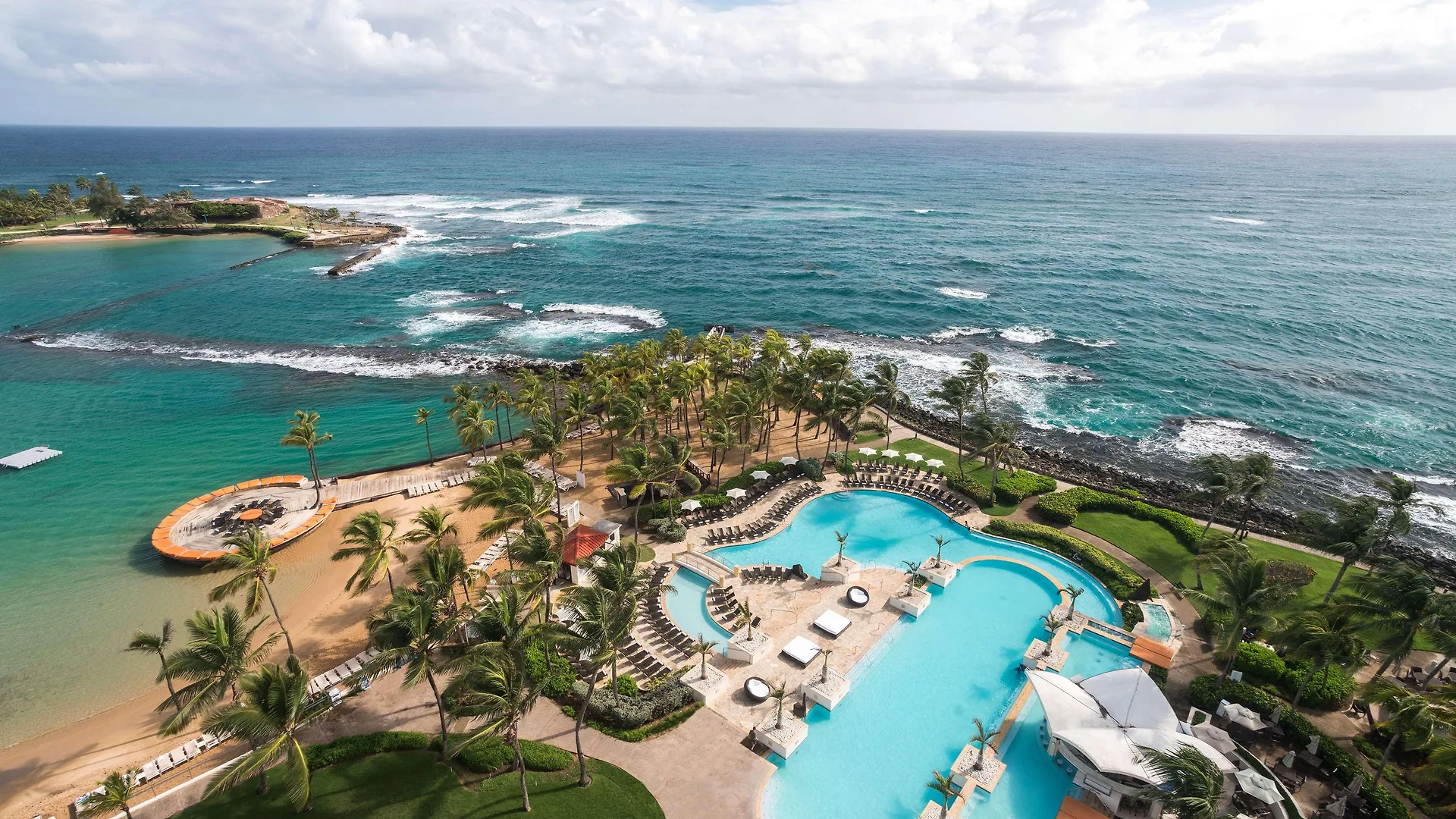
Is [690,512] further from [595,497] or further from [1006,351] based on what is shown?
[1006,351]

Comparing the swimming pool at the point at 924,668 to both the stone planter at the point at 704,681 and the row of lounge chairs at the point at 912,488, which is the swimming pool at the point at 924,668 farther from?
the stone planter at the point at 704,681

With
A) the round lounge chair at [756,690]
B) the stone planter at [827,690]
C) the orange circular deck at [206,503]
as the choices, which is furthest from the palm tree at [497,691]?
the orange circular deck at [206,503]

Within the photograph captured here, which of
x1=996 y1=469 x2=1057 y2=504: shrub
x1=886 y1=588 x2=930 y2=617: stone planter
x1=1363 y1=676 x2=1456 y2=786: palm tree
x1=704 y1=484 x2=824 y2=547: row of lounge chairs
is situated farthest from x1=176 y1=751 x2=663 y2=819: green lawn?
x1=996 y1=469 x2=1057 y2=504: shrub

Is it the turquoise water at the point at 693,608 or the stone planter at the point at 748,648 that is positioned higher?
the stone planter at the point at 748,648

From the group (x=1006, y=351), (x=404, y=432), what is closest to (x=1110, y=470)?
(x=1006, y=351)

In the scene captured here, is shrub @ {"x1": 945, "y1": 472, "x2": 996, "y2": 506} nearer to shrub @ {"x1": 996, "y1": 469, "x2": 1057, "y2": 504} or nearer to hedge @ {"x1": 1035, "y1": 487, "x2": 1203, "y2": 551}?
shrub @ {"x1": 996, "y1": 469, "x2": 1057, "y2": 504}

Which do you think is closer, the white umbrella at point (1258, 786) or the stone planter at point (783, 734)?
the white umbrella at point (1258, 786)

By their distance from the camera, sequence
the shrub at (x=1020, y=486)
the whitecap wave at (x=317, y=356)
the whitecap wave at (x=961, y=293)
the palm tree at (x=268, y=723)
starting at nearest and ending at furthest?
the palm tree at (x=268, y=723), the shrub at (x=1020, y=486), the whitecap wave at (x=317, y=356), the whitecap wave at (x=961, y=293)
